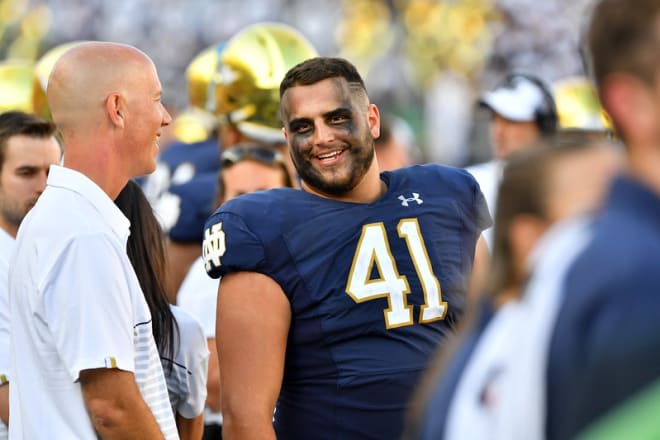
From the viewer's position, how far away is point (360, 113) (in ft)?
11.7

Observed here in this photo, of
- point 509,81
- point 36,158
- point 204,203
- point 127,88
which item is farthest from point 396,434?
point 509,81

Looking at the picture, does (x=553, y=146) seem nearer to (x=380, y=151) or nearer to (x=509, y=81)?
(x=509, y=81)

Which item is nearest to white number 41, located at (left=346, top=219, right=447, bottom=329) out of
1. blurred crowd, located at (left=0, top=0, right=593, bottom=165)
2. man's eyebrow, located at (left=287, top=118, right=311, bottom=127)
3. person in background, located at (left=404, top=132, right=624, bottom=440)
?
man's eyebrow, located at (left=287, top=118, right=311, bottom=127)

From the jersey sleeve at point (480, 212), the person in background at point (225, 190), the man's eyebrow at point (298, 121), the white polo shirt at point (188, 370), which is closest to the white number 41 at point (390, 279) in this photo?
the jersey sleeve at point (480, 212)

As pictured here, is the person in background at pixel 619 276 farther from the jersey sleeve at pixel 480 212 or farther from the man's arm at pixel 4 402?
the man's arm at pixel 4 402

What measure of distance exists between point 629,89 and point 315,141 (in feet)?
6.10

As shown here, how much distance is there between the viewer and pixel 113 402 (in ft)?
A: 9.41

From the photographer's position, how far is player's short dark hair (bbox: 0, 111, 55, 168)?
3830 mm

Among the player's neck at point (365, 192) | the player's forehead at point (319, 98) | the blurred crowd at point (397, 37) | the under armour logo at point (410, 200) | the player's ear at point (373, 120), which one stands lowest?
the under armour logo at point (410, 200)

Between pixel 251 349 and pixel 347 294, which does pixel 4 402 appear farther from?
pixel 347 294

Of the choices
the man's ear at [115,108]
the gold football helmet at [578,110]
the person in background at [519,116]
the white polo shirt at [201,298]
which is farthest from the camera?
the gold football helmet at [578,110]

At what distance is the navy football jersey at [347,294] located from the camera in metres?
3.32

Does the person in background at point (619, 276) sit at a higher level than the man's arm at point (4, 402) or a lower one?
higher

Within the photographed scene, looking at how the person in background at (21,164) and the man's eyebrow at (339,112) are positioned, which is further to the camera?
the person in background at (21,164)
